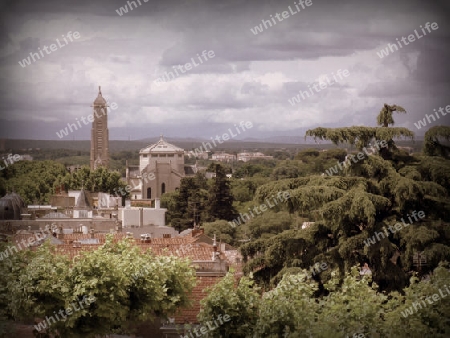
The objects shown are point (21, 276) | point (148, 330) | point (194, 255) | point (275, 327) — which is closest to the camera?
point (275, 327)

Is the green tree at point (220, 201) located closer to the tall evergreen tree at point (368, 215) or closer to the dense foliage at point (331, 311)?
the tall evergreen tree at point (368, 215)

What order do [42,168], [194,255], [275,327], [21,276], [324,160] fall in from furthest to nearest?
[42,168], [324,160], [194,255], [21,276], [275,327]

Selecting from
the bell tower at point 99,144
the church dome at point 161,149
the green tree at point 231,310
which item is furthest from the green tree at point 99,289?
the bell tower at point 99,144

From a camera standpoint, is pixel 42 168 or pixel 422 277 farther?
pixel 42 168

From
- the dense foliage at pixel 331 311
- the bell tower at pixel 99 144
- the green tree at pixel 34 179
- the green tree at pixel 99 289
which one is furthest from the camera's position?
the bell tower at pixel 99 144

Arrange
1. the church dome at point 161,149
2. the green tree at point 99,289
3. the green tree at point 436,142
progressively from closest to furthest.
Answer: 1. the green tree at point 99,289
2. the green tree at point 436,142
3. the church dome at point 161,149

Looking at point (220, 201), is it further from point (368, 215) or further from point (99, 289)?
point (99, 289)

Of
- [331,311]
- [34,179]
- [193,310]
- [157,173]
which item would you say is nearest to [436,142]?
[193,310]

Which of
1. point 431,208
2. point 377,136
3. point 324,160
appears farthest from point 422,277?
point 324,160

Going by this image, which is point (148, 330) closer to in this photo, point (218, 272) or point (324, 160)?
point (218, 272)

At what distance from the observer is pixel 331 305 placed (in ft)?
66.0

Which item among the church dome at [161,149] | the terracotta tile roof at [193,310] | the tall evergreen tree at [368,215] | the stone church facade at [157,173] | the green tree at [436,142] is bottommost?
the terracotta tile roof at [193,310]

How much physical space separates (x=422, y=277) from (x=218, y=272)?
5.68m

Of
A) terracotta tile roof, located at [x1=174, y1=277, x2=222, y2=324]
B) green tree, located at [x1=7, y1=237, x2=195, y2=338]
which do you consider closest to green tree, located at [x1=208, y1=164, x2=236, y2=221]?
terracotta tile roof, located at [x1=174, y1=277, x2=222, y2=324]
